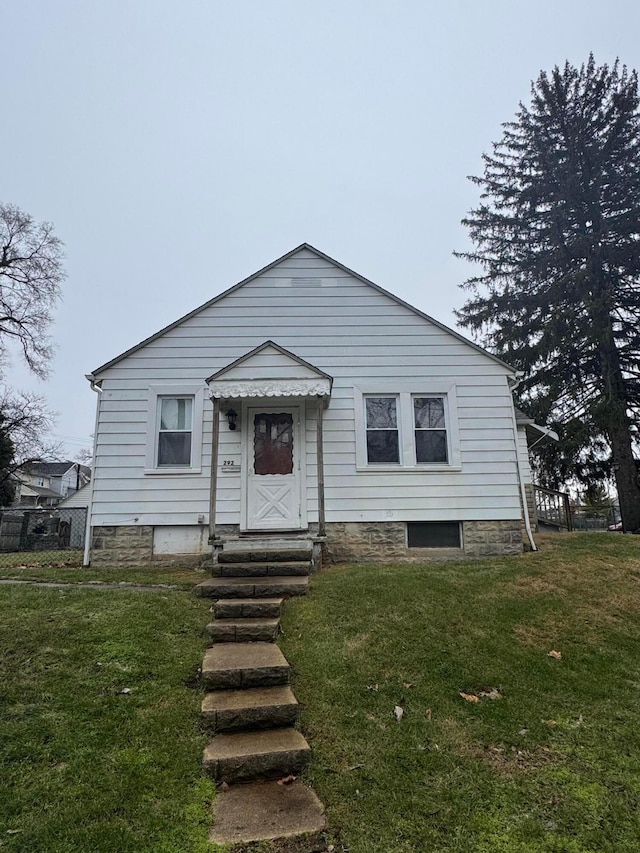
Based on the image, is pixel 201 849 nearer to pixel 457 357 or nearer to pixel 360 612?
pixel 360 612

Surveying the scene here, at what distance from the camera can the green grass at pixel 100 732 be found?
231 cm

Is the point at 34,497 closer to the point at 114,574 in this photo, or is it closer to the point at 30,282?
the point at 30,282

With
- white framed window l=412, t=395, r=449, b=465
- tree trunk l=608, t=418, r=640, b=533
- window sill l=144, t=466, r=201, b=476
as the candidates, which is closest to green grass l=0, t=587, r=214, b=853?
window sill l=144, t=466, r=201, b=476

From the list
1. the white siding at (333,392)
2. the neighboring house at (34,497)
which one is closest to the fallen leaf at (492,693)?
the white siding at (333,392)

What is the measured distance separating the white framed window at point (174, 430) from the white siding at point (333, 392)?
0.14 m

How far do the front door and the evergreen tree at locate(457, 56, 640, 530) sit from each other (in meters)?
11.0

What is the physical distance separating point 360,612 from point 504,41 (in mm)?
17013

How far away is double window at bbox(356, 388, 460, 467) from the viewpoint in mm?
8727

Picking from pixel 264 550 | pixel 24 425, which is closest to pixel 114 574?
pixel 264 550

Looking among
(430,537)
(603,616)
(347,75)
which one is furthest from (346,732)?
(347,75)

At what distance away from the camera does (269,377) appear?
8.21m

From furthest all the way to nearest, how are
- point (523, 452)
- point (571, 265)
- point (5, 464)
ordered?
point (5, 464) < point (571, 265) < point (523, 452)

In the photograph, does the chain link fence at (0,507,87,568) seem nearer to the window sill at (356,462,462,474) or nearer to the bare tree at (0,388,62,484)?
the bare tree at (0,388,62,484)

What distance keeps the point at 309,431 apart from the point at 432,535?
2.96 m
